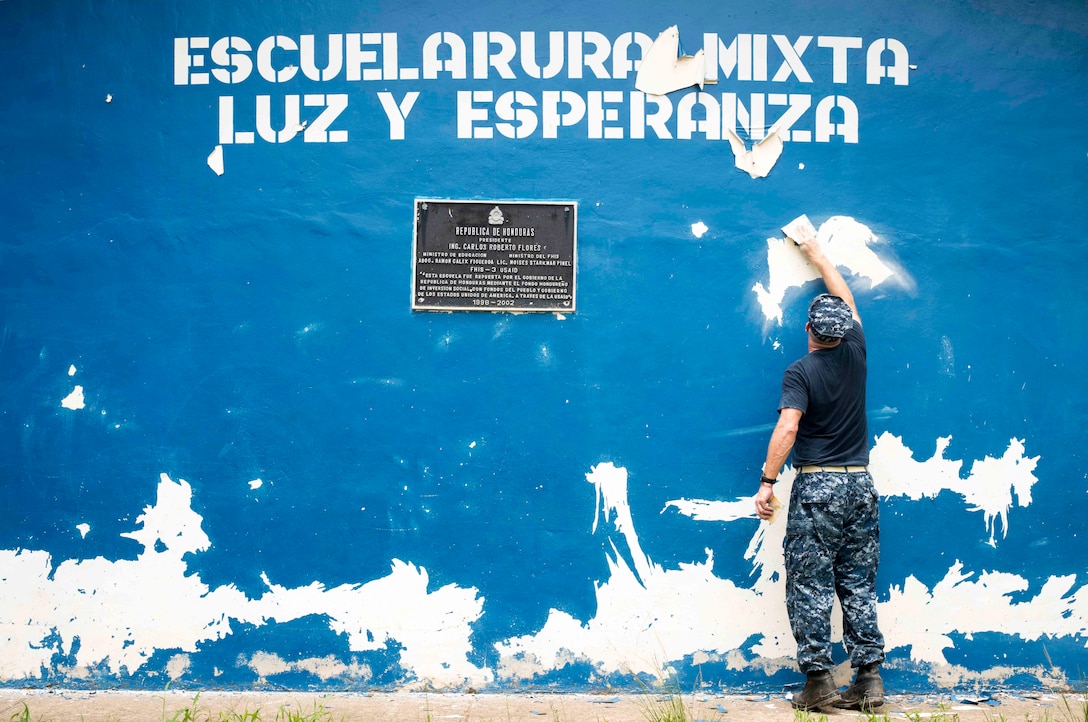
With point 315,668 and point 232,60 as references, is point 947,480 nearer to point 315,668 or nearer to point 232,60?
point 315,668

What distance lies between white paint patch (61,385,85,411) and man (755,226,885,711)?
373 centimetres

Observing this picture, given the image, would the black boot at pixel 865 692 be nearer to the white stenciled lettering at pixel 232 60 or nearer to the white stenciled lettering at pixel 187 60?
the white stenciled lettering at pixel 232 60

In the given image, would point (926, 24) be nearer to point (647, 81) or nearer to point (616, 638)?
point (647, 81)

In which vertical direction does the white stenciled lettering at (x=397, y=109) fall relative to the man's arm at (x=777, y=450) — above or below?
above

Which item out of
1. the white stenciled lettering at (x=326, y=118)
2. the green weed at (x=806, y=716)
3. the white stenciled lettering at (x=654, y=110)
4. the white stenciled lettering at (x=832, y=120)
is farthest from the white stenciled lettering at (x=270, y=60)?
the green weed at (x=806, y=716)

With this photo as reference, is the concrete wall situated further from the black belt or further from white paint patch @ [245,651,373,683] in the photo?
the black belt

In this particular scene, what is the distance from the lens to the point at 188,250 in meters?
4.52

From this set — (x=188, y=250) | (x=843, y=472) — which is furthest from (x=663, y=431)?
(x=188, y=250)

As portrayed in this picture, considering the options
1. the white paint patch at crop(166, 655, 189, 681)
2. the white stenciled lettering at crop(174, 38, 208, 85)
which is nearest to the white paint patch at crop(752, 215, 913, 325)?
the white stenciled lettering at crop(174, 38, 208, 85)

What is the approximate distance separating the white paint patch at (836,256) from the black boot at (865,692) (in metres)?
2.03

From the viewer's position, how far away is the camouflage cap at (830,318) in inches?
161

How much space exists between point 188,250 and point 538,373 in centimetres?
207

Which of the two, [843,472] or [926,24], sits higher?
[926,24]

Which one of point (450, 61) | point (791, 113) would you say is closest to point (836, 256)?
point (791, 113)
